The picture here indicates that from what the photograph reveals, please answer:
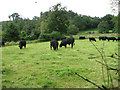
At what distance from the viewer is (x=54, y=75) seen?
20.8 feet

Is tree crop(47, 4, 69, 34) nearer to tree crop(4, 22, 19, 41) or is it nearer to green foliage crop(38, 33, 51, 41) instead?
green foliage crop(38, 33, 51, 41)

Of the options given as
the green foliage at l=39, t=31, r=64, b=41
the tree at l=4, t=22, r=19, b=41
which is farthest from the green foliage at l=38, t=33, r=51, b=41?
the tree at l=4, t=22, r=19, b=41

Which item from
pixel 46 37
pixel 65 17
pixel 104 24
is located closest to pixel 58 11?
pixel 65 17

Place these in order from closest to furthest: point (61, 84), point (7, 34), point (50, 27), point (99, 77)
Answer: point (61, 84)
point (99, 77)
point (7, 34)
point (50, 27)

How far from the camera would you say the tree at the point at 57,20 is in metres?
46.3

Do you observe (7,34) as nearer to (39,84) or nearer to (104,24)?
(39,84)

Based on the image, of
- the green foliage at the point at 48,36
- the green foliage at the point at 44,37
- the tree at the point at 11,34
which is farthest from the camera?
the green foliage at the point at 48,36

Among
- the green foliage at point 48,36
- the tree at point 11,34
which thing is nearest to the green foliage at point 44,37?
the green foliage at point 48,36

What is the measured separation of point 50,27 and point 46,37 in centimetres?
931

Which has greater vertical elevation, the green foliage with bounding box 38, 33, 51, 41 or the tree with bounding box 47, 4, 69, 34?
the tree with bounding box 47, 4, 69, 34

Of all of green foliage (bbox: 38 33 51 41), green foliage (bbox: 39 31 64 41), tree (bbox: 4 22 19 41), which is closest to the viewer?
tree (bbox: 4 22 19 41)

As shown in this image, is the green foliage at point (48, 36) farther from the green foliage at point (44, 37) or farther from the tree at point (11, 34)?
the tree at point (11, 34)

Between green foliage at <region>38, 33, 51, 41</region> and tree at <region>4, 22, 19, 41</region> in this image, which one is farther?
green foliage at <region>38, 33, 51, 41</region>

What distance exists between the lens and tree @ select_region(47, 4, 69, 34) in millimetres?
46312
